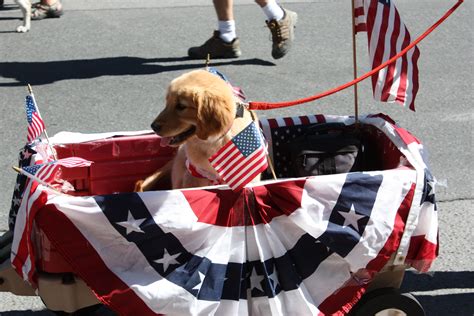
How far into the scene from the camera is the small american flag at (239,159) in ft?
11.1

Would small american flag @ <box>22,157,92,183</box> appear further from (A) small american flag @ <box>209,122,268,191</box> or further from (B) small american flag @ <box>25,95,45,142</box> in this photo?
(A) small american flag @ <box>209,122,268,191</box>

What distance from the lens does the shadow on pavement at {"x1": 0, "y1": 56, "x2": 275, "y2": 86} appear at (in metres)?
7.50

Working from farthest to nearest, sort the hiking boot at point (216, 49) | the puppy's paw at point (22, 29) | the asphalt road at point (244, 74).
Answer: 1. the puppy's paw at point (22, 29)
2. the hiking boot at point (216, 49)
3. the asphalt road at point (244, 74)

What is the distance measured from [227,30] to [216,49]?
0.21 m

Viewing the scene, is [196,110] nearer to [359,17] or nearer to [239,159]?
[239,159]

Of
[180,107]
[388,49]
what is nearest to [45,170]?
[180,107]

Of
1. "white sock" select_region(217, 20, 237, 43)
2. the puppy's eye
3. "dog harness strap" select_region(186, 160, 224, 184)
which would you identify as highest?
"white sock" select_region(217, 20, 237, 43)

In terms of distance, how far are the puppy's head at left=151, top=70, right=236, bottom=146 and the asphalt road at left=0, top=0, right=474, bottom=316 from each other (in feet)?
4.40

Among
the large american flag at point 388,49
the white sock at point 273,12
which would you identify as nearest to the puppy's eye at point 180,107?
the large american flag at point 388,49

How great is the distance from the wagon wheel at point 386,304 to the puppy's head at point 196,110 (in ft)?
3.32

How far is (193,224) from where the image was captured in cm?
337

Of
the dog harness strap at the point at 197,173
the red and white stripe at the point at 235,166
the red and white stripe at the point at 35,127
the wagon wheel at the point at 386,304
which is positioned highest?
the red and white stripe at the point at 35,127

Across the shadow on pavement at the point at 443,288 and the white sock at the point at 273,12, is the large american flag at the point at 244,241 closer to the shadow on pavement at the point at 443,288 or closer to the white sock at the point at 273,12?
the shadow on pavement at the point at 443,288

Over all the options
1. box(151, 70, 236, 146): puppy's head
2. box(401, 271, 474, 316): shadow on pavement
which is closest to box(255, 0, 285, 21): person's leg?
box(401, 271, 474, 316): shadow on pavement
